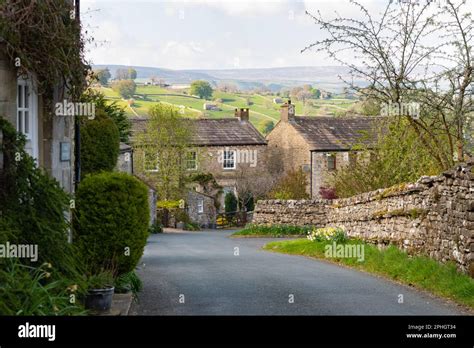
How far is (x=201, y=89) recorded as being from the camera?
84.0 m

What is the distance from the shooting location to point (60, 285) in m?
8.86

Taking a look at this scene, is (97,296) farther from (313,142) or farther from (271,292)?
(313,142)

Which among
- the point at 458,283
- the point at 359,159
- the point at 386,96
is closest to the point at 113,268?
the point at 458,283

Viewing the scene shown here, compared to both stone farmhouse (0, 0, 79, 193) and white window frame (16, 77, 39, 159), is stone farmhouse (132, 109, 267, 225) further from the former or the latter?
white window frame (16, 77, 39, 159)

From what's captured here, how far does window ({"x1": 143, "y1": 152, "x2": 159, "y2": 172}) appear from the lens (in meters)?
52.7

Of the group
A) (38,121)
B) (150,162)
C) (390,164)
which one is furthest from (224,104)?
(38,121)

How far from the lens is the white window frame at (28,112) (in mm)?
10883

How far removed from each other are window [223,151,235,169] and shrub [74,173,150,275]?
153 ft

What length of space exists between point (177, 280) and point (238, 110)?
47414 millimetres

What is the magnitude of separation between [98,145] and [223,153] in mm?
40954

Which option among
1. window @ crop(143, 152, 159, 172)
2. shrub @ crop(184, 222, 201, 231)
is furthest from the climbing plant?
window @ crop(143, 152, 159, 172)

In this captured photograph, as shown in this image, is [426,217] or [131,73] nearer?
[426,217]

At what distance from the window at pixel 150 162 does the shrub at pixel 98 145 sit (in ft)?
115

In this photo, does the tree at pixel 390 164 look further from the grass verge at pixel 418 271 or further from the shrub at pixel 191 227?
the shrub at pixel 191 227
